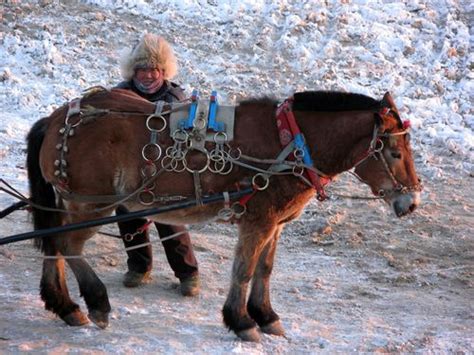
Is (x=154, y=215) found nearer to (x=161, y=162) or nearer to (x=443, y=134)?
(x=161, y=162)

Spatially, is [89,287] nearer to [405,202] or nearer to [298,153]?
[298,153]

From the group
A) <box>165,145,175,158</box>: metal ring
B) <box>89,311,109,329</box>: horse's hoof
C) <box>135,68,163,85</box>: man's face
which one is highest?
<box>135,68,163,85</box>: man's face

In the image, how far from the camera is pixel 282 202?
447cm

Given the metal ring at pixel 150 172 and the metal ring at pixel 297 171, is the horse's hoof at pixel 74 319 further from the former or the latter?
the metal ring at pixel 297 171

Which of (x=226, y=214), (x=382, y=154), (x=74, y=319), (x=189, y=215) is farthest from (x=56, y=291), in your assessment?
(x=382, y=154)

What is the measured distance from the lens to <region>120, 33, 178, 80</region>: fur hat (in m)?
5.39

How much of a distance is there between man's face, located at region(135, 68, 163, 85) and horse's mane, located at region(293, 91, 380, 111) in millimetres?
1450

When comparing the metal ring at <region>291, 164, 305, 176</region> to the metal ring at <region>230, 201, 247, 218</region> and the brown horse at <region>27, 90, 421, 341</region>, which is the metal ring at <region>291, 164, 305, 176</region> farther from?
A: the metal ring at <region>230, 201, 247, 218</region>

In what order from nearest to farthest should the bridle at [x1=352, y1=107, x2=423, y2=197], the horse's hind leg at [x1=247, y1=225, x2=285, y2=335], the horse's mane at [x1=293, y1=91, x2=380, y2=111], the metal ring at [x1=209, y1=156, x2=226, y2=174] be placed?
1. the bridle at [x1=352, y1=107, x2=423, y2=197]
2. the metal ring at [x1=209, y1=156, x2=226, y2=174]
3. the horse's mane at [x1=293, y1=91, x2=380, y2=111]
4. the horse's hind leg at [x1=247, y1=225, x2=285, y2=335]

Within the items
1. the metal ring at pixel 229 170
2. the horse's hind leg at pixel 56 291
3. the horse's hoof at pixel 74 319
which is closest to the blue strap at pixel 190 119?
the metal ring at pixel 229 170

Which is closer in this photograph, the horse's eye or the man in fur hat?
the horse's eye

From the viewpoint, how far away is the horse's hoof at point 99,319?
470cm

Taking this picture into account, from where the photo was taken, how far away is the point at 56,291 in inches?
190

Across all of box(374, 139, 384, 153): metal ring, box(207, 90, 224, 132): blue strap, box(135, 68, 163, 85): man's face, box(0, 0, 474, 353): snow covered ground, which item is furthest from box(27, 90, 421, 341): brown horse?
box(135, 68, 163, 85): man's face
